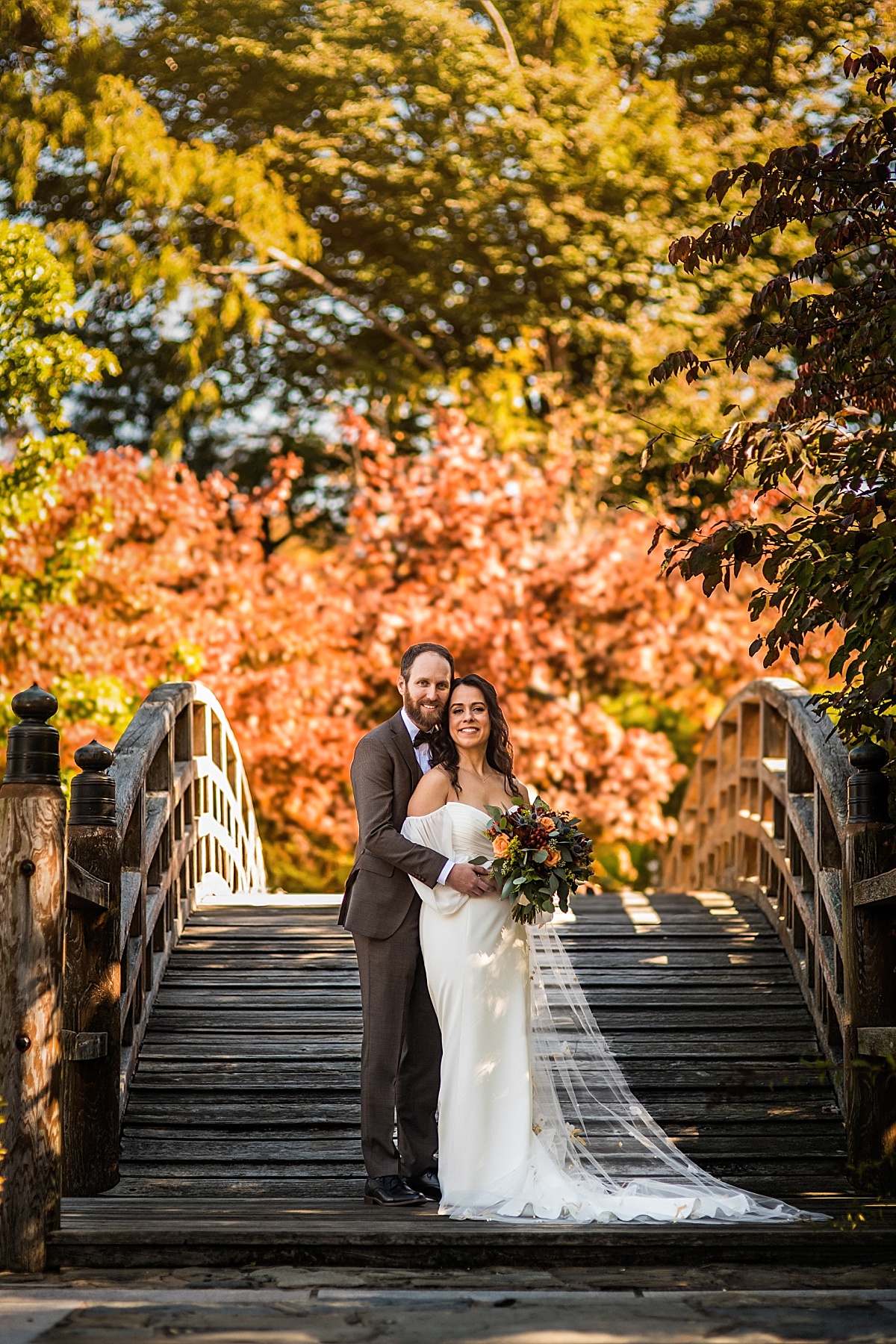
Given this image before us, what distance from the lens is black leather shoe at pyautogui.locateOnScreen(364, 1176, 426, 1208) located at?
428cm

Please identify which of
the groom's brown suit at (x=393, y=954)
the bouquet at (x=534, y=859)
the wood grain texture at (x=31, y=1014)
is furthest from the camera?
the groom's brown suit at (x=393, y=954)

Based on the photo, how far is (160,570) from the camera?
471 inches

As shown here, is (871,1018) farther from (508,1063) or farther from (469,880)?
(469,880)

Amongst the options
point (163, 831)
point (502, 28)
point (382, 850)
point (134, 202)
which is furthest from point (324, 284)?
point (382, 850)

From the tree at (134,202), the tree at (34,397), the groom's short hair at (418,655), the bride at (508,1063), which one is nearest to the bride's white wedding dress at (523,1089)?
the bride at (508,1063)

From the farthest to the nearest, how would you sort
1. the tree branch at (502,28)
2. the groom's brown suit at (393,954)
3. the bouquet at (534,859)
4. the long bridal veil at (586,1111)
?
the tree branch at (502,28) < the groom's brown suit at (393,954) < the bouquet at (534,859) < the long bridal veil at (586,1111)

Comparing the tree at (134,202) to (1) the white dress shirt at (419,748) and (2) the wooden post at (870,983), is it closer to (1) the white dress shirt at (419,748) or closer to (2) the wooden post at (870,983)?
(1) the white dress shirt at (419,748)

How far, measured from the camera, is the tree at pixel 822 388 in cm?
404

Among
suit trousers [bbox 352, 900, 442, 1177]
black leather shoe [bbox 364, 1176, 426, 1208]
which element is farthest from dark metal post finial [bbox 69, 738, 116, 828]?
black leather shoe [bbox 364, 1176, 426, 1208]

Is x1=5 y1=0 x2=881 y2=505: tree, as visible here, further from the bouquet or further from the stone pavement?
the stone pavement

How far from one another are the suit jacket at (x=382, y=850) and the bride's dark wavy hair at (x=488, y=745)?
127 millimetres

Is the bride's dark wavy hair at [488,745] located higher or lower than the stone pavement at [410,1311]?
higher

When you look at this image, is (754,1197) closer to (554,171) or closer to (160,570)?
(160,570)

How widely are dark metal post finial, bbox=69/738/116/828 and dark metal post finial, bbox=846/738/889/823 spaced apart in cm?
233
